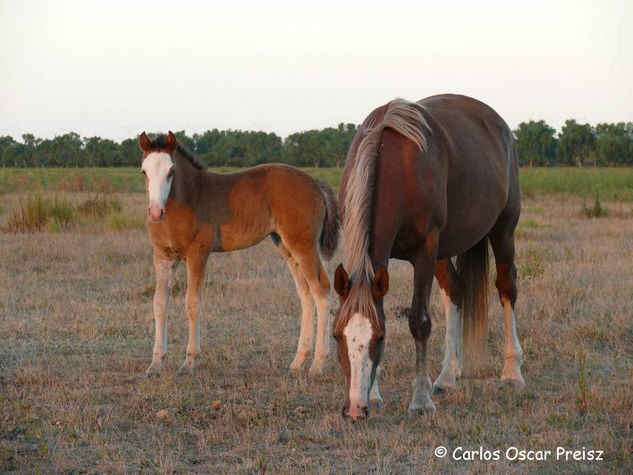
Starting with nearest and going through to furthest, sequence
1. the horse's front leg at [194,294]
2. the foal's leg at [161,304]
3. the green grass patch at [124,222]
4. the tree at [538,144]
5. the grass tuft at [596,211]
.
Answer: the foal's leg at [161,304] → the horse's front leg at [194,294] → the green grass patch at [124,222] → the grass tuft at [596,211] → the tree at [538,144]

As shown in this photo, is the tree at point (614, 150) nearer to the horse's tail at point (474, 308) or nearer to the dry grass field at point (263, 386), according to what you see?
the dry grass field at point (263, 386)

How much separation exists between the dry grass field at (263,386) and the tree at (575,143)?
207ft

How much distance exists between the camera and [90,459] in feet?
14.3

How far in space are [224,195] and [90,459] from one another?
3.41 metres

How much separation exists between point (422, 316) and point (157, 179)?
247 centimetres

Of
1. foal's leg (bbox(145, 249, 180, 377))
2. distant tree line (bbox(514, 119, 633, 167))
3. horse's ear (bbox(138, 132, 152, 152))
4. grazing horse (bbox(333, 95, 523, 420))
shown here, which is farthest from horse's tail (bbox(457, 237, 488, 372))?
distant tree line (bbox(514, 119, 633, 167))

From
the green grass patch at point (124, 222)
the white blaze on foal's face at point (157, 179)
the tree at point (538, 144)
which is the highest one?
the tree at point (538, 144)

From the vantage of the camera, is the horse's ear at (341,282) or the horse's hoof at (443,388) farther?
the horse's hoof at (443,388)

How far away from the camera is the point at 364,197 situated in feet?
16.0

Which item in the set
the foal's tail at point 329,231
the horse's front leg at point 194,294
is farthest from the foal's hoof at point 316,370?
the foal's tail at point 329,231

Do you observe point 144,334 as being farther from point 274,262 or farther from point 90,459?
point 274,262

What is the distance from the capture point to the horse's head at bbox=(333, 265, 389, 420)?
443 cm

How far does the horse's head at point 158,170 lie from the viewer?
243 inches

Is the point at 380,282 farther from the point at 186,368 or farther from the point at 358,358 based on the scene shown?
the point at 186,368
